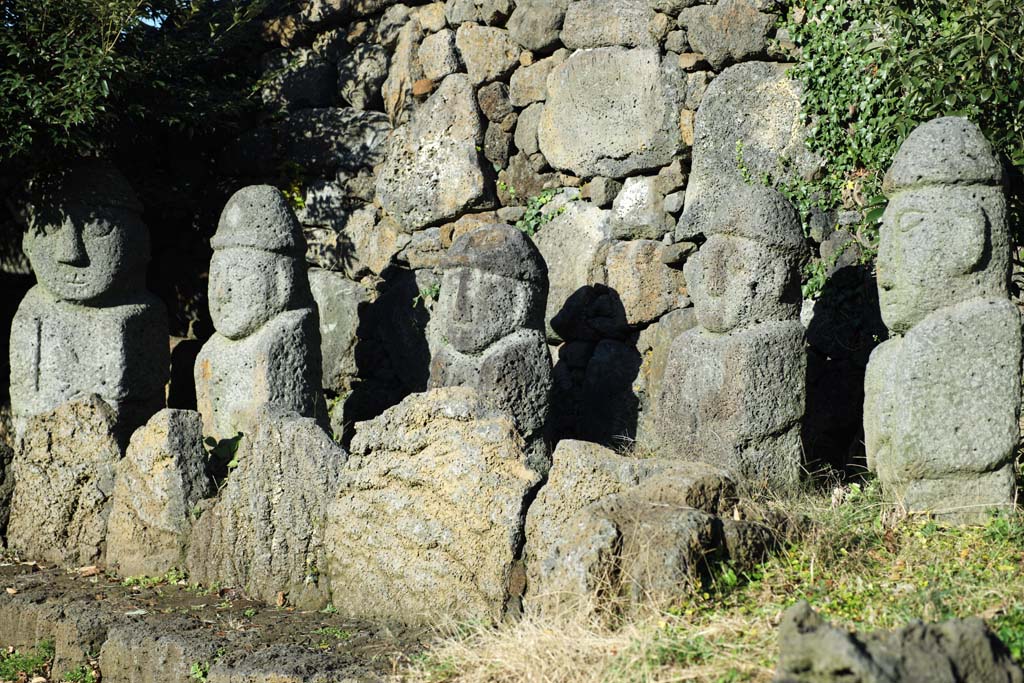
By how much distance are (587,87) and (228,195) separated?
291 centimetres

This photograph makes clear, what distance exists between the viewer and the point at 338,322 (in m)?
8.20

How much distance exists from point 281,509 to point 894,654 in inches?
117

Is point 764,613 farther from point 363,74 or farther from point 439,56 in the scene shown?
point 363,74

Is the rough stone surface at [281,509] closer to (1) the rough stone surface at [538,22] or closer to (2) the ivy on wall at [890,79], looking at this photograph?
(2) the ivy on wall at [890,79]

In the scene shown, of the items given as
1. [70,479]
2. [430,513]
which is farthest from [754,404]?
[70,479]

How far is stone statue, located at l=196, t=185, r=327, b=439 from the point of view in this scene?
6.37 m

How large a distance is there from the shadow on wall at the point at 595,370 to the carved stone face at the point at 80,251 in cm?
256

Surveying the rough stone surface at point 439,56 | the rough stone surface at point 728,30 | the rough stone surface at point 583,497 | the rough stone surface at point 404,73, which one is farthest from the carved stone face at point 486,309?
the rough stone surface at point 404,73

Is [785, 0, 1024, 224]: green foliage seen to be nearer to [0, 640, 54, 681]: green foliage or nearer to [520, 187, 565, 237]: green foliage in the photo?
[520, 187, 565, 237]: green foliage

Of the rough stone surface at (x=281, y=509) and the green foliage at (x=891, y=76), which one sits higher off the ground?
the green foliage at (x=891, y=76)

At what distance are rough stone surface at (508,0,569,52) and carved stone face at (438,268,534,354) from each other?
7.66 feet

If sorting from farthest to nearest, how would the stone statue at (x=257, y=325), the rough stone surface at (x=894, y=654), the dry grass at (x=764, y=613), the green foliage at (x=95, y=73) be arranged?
the green foliage at (x=95, y=73) → the stone statue at (x=257, y=325) → the dry grass at (x=764, y=613) → the rough stone surface at (x=894, y=654)

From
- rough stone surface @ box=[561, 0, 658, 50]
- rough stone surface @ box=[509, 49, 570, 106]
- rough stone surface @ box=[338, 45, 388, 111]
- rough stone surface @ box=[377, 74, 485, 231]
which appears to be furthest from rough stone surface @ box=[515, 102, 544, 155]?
rough stone surface @ box=[338, 45, 388, 111]

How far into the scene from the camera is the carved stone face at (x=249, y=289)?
645cm
